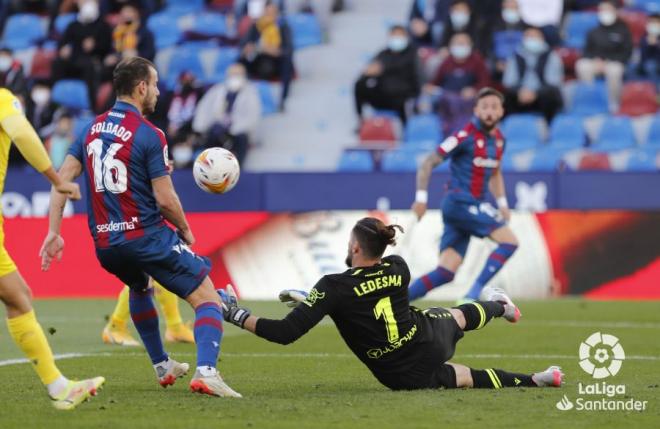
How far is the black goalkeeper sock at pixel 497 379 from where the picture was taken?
27.4 ft

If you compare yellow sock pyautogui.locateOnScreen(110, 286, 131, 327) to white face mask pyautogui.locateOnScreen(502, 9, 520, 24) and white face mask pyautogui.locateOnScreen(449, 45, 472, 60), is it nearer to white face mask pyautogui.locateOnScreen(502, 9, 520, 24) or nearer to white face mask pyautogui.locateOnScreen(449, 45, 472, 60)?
white face mask pyautogui.locateOnScreen(449, 45, 472, 60)

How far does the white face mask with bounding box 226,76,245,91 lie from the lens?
70.2ft

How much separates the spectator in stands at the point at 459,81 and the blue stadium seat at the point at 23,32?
859 centimetres

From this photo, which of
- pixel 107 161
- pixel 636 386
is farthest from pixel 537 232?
pixel 107 161

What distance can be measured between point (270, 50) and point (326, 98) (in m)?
1.29

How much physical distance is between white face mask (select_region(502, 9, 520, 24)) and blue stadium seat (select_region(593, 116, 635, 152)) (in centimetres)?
261

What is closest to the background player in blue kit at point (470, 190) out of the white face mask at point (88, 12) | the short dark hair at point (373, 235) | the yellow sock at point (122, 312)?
the yellow sock at point (122, 312)

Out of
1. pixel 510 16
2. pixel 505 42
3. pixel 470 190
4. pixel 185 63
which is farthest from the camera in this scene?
pixel 185 63

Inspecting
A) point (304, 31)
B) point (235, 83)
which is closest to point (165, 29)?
point (304, 31)

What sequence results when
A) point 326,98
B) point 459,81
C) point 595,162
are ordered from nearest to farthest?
point 595,162 → point 459,81 → point 326,98

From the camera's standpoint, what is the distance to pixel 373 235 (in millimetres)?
8062

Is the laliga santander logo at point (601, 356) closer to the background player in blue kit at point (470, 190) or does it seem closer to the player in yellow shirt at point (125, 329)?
the background player in blue kit at point (470, 190)

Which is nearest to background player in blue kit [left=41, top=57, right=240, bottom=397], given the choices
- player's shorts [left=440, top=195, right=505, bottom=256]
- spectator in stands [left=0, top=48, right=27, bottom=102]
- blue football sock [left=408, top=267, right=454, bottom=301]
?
blue football sock [left=408, top=267, right=454, bottom=301]

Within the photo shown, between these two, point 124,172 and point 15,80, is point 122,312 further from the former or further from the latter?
point 15,80
